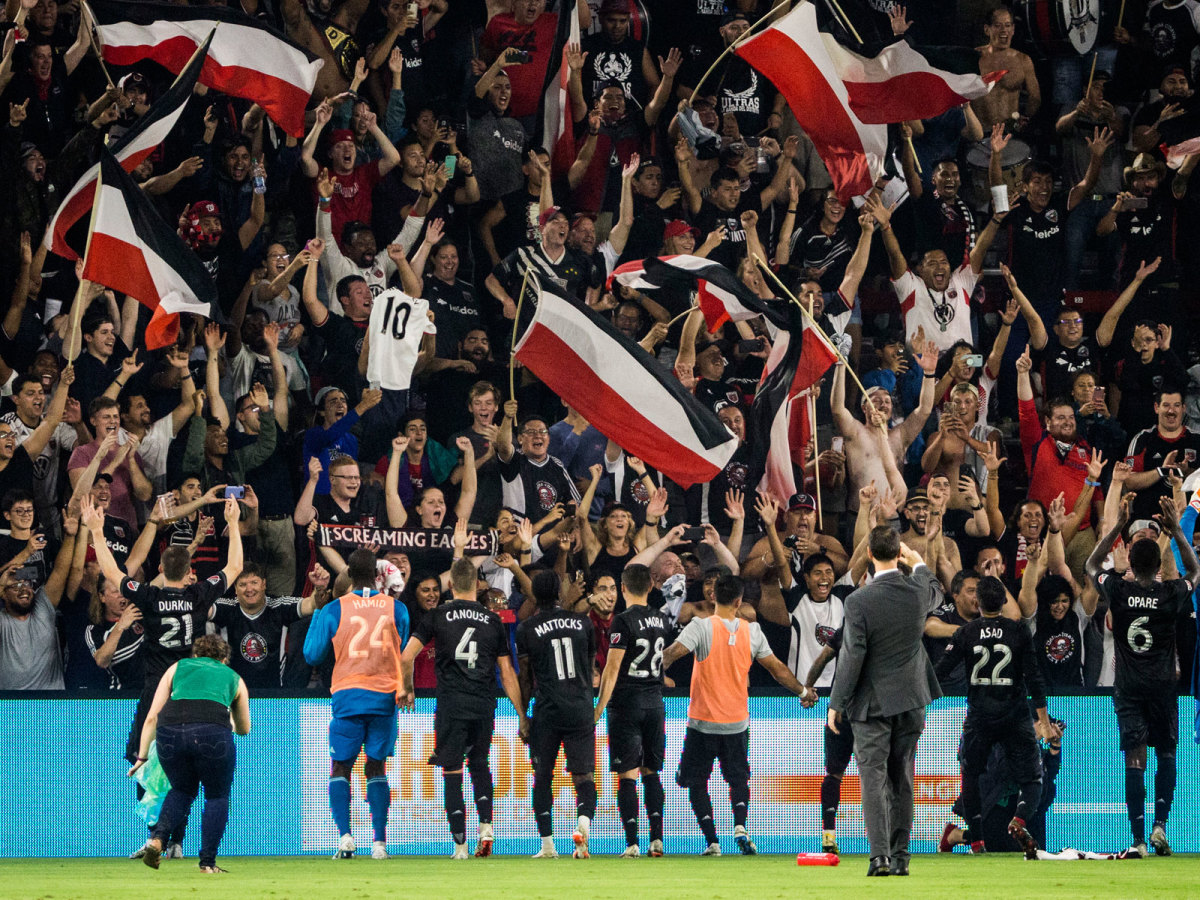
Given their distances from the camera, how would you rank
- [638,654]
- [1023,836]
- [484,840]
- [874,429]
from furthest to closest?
1. [874,429]
2. [484,840]
3. [638,654]
4. [1023,836]

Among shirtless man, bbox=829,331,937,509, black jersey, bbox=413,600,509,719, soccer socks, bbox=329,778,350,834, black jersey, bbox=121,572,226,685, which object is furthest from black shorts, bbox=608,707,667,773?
shirtless man, bbox=829,331,937,509

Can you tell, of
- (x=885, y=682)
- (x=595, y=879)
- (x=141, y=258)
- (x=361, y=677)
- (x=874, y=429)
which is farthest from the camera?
(x=874, y=429)

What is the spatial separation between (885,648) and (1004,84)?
38.3 feet

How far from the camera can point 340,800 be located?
12430 millimetres

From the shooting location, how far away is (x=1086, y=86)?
20.8 metres

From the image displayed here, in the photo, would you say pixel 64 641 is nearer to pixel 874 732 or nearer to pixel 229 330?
pixel 229 330

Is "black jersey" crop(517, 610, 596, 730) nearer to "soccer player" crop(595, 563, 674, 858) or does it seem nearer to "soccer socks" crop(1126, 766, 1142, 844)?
"soccer player" crop(595, 563, 674, 858)

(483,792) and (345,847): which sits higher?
(483,792)

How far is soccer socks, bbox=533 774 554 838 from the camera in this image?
12.7 m

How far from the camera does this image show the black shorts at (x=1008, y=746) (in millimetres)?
12656

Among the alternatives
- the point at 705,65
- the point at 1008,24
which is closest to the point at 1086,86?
the point at 1008,24

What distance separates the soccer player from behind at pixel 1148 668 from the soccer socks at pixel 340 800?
5542 mm

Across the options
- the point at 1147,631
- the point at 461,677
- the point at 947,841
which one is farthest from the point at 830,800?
the point at 461,677

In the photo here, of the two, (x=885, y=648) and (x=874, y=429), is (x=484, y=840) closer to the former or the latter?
(x=885, y=648)
